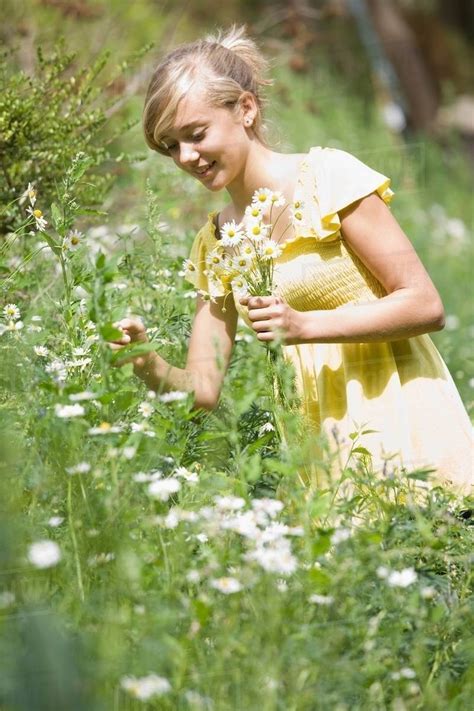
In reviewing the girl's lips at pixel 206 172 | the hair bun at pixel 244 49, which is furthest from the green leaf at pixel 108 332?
the hair bun at pixel 244 49

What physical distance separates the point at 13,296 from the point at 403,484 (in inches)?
38.6

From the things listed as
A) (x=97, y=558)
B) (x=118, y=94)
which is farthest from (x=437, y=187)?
(x=97, y=558)

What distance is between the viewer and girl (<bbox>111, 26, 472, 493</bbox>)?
206 cm

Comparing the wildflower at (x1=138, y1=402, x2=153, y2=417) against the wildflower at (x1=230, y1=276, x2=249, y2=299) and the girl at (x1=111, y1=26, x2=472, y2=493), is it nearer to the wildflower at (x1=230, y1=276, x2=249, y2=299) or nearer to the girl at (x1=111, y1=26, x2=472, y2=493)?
the girl at (x1=111, y1=26, x2=472, y2=493)

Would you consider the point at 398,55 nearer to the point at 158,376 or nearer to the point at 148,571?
the point at 158,376

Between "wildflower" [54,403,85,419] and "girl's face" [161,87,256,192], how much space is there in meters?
0.64

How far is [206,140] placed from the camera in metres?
2.11

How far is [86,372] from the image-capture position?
1.99 m

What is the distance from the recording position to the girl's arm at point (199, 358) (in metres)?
2.05

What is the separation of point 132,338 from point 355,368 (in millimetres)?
448

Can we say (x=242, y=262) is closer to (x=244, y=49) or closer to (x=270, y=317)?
(x=270, y=317)

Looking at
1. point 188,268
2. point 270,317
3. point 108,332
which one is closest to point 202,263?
point 188,268

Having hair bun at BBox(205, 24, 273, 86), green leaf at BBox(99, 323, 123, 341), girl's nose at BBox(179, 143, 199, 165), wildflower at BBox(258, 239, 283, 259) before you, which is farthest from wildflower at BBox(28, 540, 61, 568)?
hair bun at BBox(205, 24, 273, 86)

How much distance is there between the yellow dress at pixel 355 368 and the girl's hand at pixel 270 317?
7.9 inches
